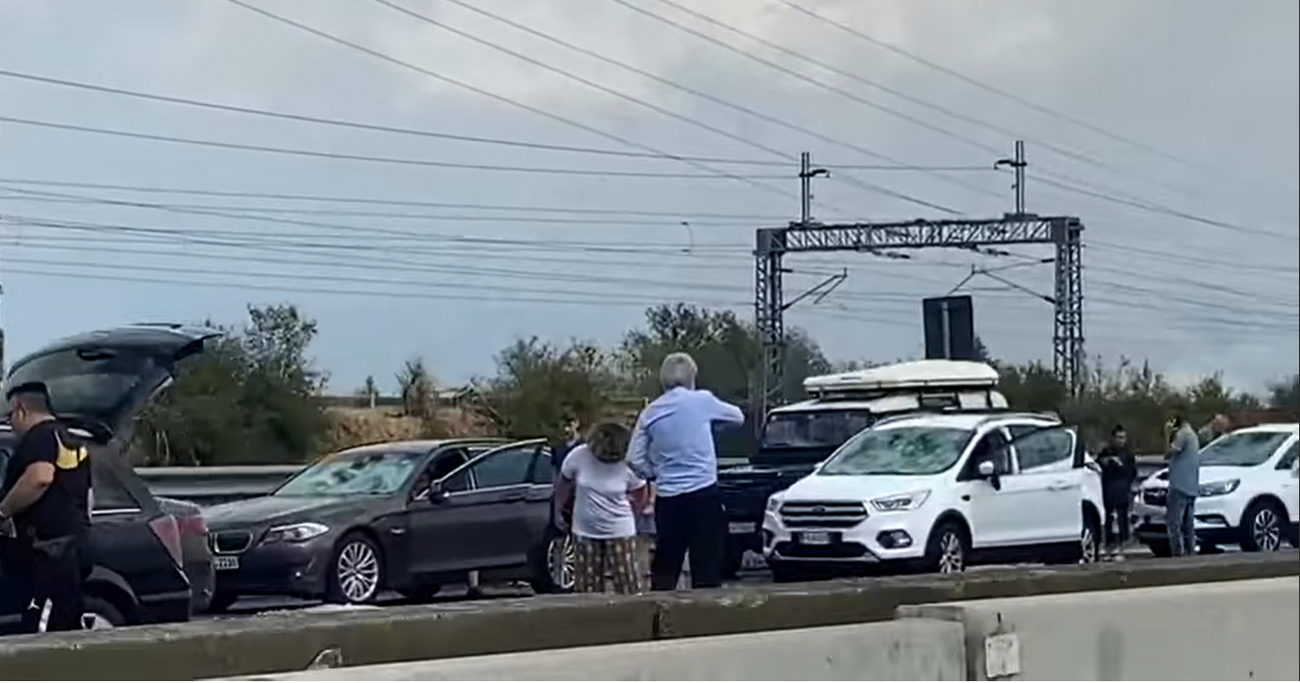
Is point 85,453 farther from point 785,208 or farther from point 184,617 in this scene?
point 785,208

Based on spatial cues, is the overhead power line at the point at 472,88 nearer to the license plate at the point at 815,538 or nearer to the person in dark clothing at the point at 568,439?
the person in dark clothing at the point at 568,439

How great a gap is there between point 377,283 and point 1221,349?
488cm

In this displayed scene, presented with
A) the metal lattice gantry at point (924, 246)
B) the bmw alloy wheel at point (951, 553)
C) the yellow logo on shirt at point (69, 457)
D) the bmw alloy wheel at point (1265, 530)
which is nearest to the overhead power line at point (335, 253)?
the metal lattice gantry at point (924, 246)

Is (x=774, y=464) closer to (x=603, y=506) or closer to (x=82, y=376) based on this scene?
(x=603, y=506)

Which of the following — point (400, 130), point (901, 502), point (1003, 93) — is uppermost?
point (1003, 93)

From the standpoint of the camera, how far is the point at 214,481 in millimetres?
7938

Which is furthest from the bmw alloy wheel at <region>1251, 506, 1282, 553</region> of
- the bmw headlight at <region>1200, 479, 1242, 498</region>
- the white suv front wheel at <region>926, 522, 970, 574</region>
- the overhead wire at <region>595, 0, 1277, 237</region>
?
the overhead wire at <region>595, 0, 1277, 237</region>

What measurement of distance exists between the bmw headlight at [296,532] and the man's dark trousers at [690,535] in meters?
1.60

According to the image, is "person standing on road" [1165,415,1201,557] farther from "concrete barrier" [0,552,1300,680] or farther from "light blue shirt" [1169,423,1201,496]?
"concrete barrier" [0,552,1300,680]

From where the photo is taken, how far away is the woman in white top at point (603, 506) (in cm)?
948

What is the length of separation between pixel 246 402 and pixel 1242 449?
6.89 metres

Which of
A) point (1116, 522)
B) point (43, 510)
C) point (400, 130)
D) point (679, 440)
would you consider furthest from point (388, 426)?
point (1116, 522)

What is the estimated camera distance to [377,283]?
7.74 metres

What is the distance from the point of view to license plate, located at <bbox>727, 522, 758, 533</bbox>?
10.1 m
